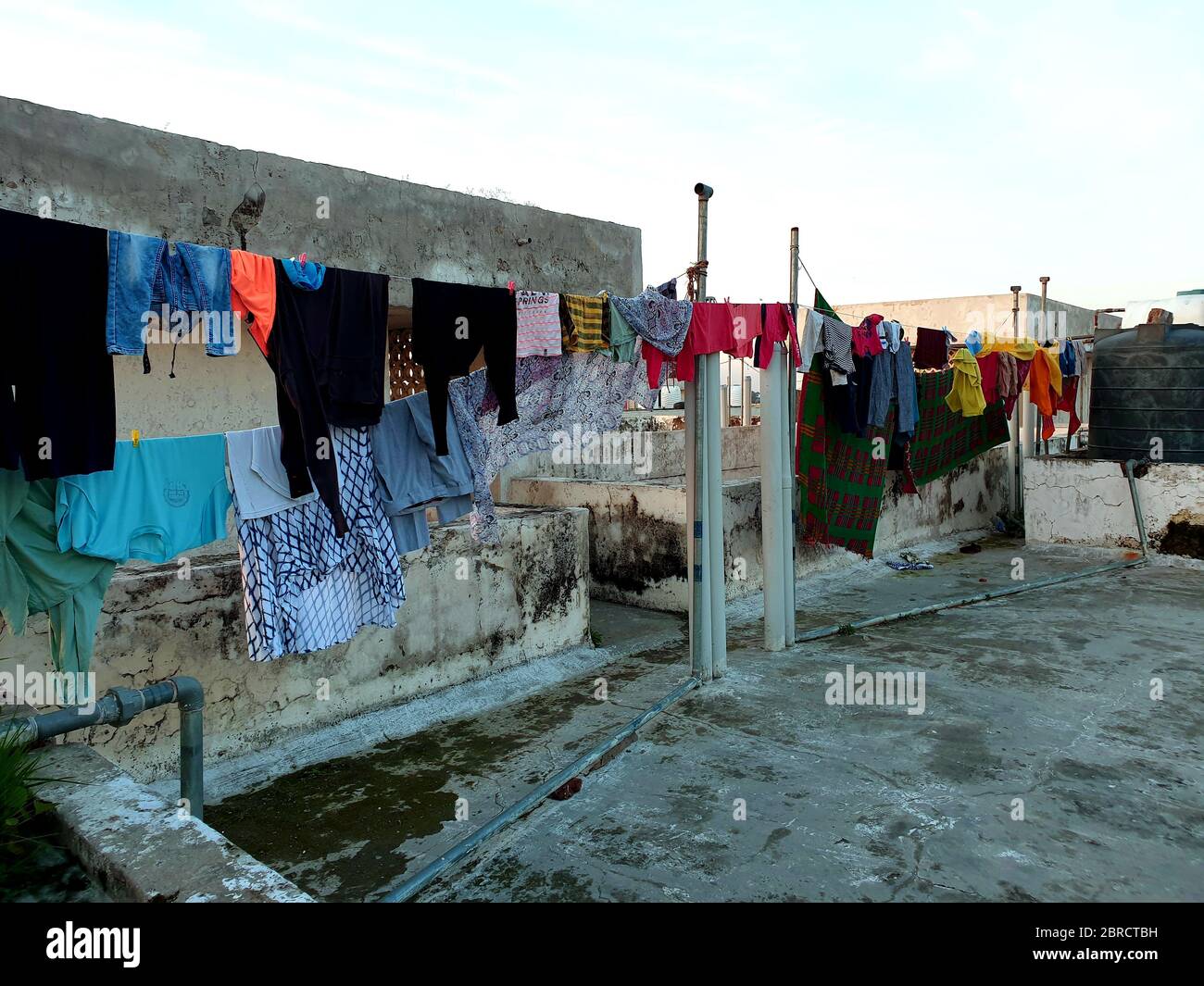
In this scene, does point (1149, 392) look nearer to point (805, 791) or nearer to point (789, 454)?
point (789, 454)

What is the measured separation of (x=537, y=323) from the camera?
4922mm

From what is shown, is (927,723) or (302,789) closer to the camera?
(302,789)

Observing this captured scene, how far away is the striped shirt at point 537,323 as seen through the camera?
16.0ft

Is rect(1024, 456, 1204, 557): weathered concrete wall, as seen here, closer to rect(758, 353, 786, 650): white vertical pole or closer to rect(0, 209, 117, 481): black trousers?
rect(758, 353, 786, 650): white vertical pole

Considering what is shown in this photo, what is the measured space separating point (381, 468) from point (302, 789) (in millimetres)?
1888

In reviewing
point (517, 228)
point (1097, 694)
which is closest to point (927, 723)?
point (1097, 694)

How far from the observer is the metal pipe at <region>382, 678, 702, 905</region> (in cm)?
359

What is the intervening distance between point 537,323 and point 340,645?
2534 millimetres

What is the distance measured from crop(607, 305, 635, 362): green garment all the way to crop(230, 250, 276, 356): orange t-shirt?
2.23 m

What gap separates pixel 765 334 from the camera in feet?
21.2

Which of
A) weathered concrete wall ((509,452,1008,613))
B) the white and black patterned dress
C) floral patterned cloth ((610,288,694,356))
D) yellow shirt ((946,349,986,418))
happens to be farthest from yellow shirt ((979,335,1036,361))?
the white and black patterned dress
